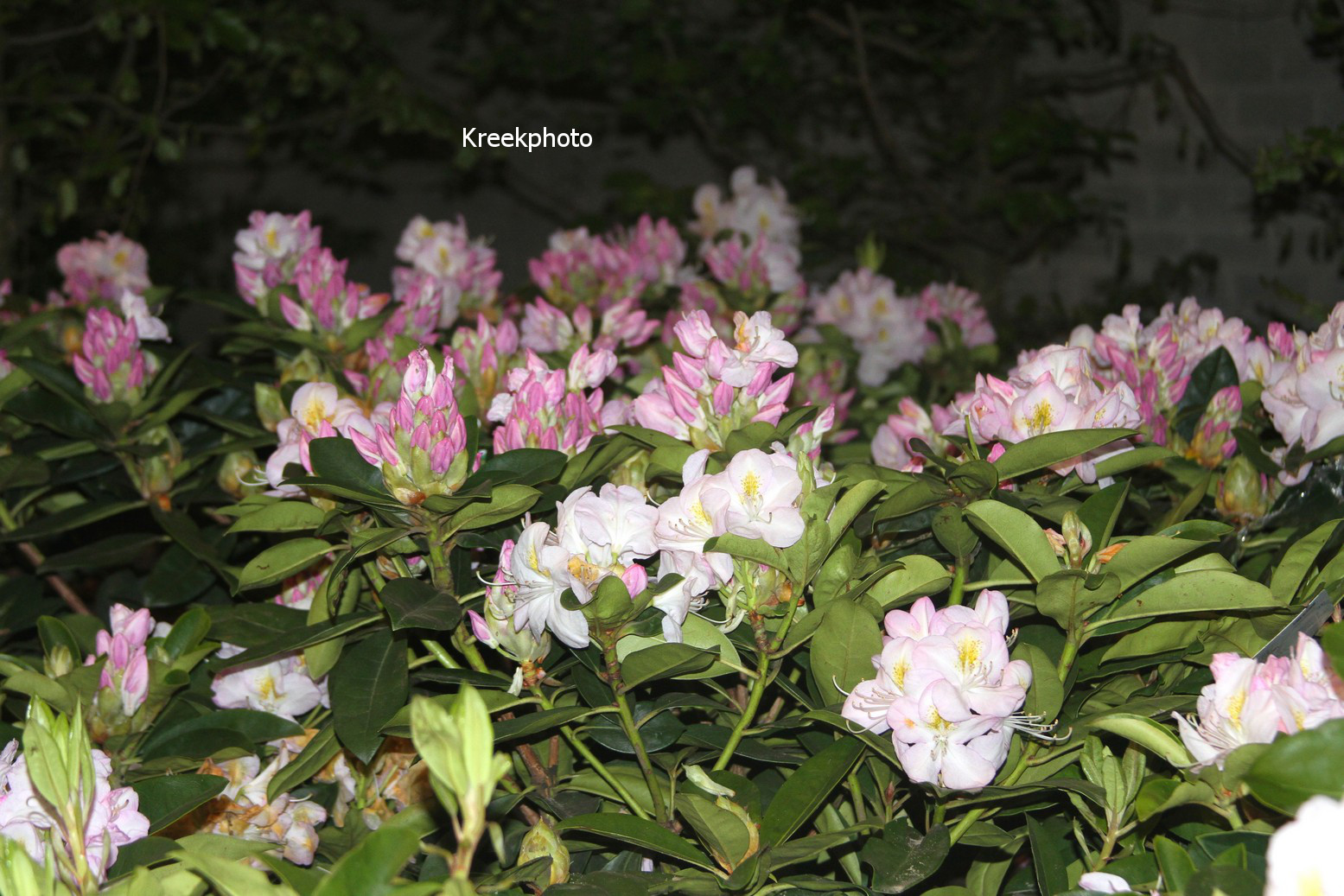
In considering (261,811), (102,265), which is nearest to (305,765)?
(261,811)

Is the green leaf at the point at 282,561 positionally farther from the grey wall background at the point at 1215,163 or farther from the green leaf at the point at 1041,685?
the grey wall background at the point at 1215,163

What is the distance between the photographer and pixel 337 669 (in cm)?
73

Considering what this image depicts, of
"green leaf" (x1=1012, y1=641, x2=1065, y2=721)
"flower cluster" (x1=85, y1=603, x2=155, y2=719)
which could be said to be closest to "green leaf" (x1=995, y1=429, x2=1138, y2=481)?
"green leaf" (x1=1012, y1=641, x2=1065, y2=721)

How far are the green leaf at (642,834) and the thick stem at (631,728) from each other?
0.04 meters

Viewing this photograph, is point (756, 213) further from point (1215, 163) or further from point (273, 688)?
point (1215, 163)

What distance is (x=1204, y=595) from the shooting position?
63 centimetres

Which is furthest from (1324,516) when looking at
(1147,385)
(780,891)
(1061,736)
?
(780,891)

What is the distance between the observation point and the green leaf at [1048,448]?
2.13 ft

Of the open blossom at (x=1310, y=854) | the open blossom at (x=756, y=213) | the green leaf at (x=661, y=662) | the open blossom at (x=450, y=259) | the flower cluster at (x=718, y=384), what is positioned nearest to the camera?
the open blossom at (x=1310, y=854)

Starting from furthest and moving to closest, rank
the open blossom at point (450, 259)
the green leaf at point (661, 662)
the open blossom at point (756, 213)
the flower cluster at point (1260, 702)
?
the open blossom at point (756, 213), the open blossom at point (450, 259), the green leaf at point (661, 662), the flower cluster at point (1260, 702)

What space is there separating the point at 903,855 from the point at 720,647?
0.14 m

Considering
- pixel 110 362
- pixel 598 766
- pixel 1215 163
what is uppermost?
pixel 110 362

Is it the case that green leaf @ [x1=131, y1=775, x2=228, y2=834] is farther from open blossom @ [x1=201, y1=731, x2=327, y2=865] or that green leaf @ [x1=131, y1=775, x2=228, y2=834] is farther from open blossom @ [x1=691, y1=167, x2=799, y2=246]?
open blossom @ [x1=691, y1=167, x2=799, y2=246]

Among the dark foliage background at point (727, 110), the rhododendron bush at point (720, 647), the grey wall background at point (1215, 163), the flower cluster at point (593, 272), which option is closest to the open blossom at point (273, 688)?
the rhododendron bush at point (720, 647)
